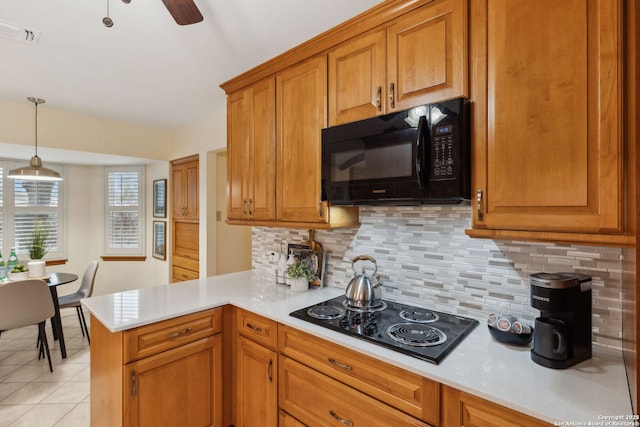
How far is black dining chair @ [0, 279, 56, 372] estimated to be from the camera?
2.49 m

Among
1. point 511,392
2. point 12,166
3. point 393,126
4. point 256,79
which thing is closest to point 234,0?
point 256,79

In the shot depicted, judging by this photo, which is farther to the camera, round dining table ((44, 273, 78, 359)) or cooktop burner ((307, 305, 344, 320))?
round dining table ((44, 273, 78, 359))

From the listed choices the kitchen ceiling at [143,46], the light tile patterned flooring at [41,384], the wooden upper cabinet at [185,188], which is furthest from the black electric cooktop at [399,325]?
the wooden upper cabinet at [185,188]

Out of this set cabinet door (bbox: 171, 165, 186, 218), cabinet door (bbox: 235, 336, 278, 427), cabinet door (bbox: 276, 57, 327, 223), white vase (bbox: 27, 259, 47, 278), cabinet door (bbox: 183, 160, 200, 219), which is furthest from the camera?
cabinet door (bbox: 171, 165, 186, 218)

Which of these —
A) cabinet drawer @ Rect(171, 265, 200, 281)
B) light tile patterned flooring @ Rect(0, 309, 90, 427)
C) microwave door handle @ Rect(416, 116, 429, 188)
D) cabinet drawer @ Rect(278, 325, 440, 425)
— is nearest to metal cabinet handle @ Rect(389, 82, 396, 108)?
microwave door handle @ Rect(416, 116, 429, 188)

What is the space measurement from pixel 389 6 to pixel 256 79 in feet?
3.33

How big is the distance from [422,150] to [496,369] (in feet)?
2.77

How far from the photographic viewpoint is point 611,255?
3.80ft

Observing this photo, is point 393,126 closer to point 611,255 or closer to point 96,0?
point 611,255

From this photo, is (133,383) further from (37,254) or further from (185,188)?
(37,254)

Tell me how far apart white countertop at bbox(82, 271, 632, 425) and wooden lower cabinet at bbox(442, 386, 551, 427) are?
1.7 inches

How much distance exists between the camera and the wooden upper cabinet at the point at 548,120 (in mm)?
925

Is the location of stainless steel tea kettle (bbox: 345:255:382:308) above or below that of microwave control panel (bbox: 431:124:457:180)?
below

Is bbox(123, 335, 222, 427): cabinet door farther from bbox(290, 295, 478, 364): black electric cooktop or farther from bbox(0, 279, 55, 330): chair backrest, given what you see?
bbox(0, 279, 55, 330): chair backrest
